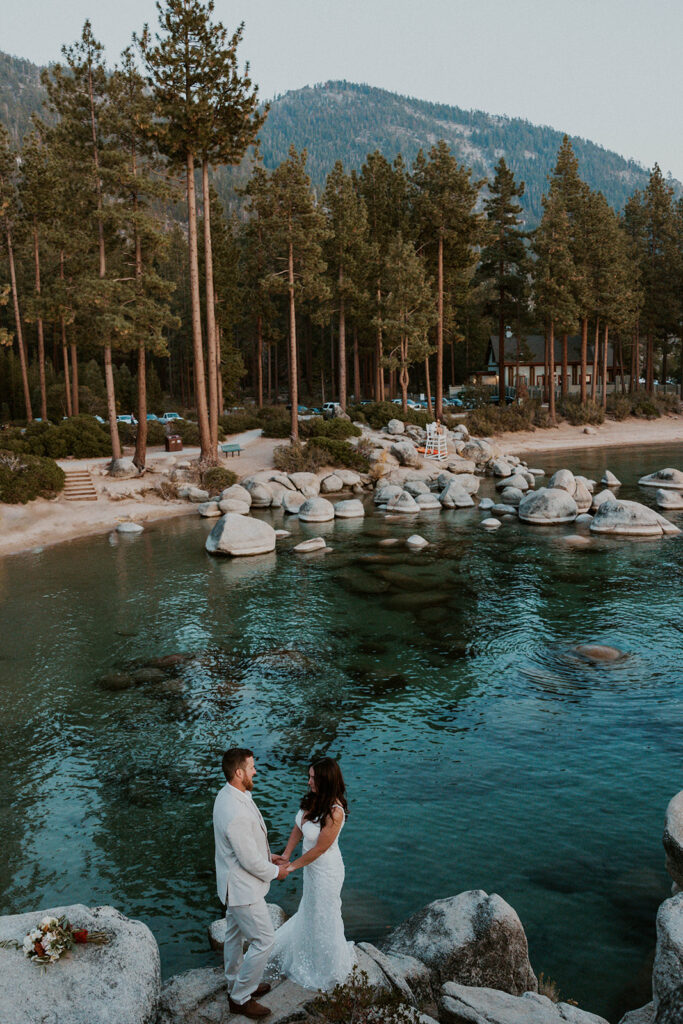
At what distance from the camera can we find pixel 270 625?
1848cm

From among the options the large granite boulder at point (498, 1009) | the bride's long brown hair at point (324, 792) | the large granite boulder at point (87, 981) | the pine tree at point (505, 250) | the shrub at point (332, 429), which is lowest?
the large granite boulder at point (498, 1009)

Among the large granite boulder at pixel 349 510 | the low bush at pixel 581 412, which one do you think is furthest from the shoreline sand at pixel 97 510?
the low bush at pixel 581 412

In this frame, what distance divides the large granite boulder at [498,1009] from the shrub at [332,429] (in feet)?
132

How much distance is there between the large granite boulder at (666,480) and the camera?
116 feet

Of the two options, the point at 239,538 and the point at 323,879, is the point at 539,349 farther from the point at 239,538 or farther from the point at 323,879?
the point at 323,879

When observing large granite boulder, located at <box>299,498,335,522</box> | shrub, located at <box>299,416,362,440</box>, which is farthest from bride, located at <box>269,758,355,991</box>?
shrub, located at <box>299,416,362,440</box>

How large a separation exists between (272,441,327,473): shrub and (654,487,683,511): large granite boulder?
17126mm

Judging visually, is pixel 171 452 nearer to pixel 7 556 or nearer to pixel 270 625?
pixel 7 556

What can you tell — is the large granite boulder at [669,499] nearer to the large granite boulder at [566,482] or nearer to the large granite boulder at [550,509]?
the large granite boulder at [566,482]

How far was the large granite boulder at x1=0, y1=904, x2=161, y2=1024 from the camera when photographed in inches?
208

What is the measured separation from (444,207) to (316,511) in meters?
29.7

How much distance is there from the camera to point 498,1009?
579 cm

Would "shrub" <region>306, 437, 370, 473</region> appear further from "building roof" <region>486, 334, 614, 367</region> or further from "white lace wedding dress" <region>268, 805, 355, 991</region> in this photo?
"building roof" <region>486, 334, 614, 367</region>

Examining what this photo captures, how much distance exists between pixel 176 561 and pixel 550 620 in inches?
500
